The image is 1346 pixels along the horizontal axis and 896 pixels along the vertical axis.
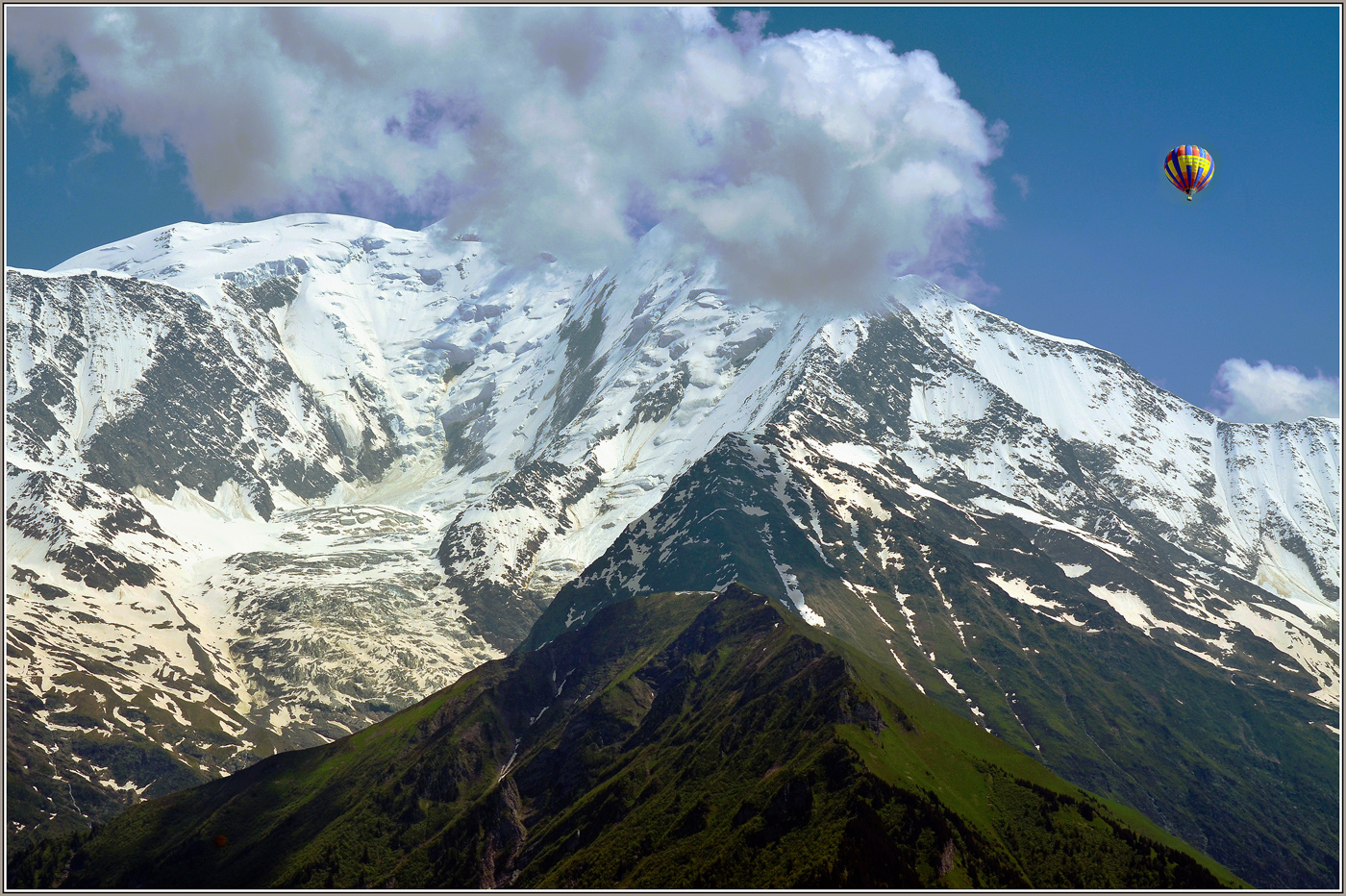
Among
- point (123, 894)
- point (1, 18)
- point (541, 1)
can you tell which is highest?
point (541, 1)

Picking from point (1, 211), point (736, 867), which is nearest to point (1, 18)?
point (1, 211)

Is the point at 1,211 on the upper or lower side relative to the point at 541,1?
lower

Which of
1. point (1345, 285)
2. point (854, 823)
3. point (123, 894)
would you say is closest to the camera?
point (1345, 285)

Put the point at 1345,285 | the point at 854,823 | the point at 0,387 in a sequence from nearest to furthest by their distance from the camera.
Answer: the point at 1345,285 < the point at 0,387 < the point at 854,823

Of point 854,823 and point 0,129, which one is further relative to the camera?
point 854,823

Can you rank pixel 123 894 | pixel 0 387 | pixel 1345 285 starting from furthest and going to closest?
1. pixel 0 387
2. pixel 123 894
3. pixel 1345 285

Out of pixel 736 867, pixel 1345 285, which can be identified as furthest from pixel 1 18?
pixel 736 867

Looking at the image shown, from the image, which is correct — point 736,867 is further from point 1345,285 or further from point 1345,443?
point 1345,285

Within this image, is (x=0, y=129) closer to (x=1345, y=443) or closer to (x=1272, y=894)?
(x=1345, y=443)

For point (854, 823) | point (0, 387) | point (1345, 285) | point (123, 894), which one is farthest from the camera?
point (854, 823)
